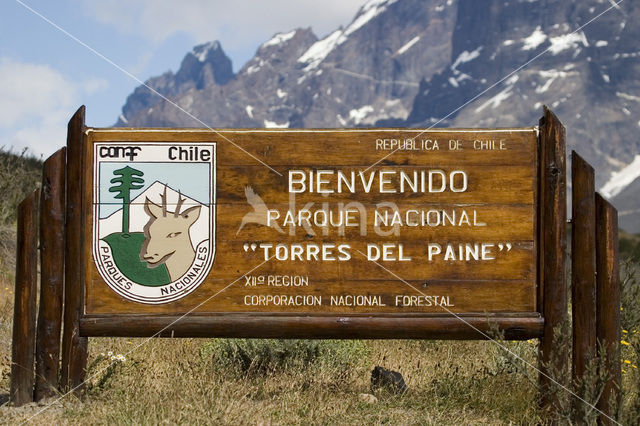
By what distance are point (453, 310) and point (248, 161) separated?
1930mm

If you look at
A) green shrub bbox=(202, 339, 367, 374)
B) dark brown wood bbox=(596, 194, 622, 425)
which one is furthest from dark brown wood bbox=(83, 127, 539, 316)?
green shrub bbox=(202, 339, 367, 374)

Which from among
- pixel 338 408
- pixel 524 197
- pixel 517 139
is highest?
pixel 517 139

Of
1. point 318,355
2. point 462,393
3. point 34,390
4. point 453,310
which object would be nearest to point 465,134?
point 453,310

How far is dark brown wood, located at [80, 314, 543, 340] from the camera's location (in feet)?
18.7

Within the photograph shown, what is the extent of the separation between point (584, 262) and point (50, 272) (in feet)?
13.0

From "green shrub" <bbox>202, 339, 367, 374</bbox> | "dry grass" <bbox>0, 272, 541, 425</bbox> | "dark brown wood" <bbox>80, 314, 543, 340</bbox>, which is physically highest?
"dark brown wood" <bbox>80, 314, 543, 340</bbox>

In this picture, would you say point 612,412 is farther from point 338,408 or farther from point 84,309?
point 84,309

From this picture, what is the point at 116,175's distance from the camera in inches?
231

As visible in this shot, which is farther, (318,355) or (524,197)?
(318,355)

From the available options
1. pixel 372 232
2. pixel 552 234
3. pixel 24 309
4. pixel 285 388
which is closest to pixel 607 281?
pixel 552 234

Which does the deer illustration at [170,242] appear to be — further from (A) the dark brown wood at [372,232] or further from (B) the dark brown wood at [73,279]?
(B) the dark brown wood at [73,279]

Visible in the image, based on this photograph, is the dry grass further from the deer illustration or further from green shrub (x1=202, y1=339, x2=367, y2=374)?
the deer illustration

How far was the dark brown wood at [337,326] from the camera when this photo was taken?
5691mm

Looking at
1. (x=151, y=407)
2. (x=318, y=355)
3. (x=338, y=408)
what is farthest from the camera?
(x=318, y=355)
